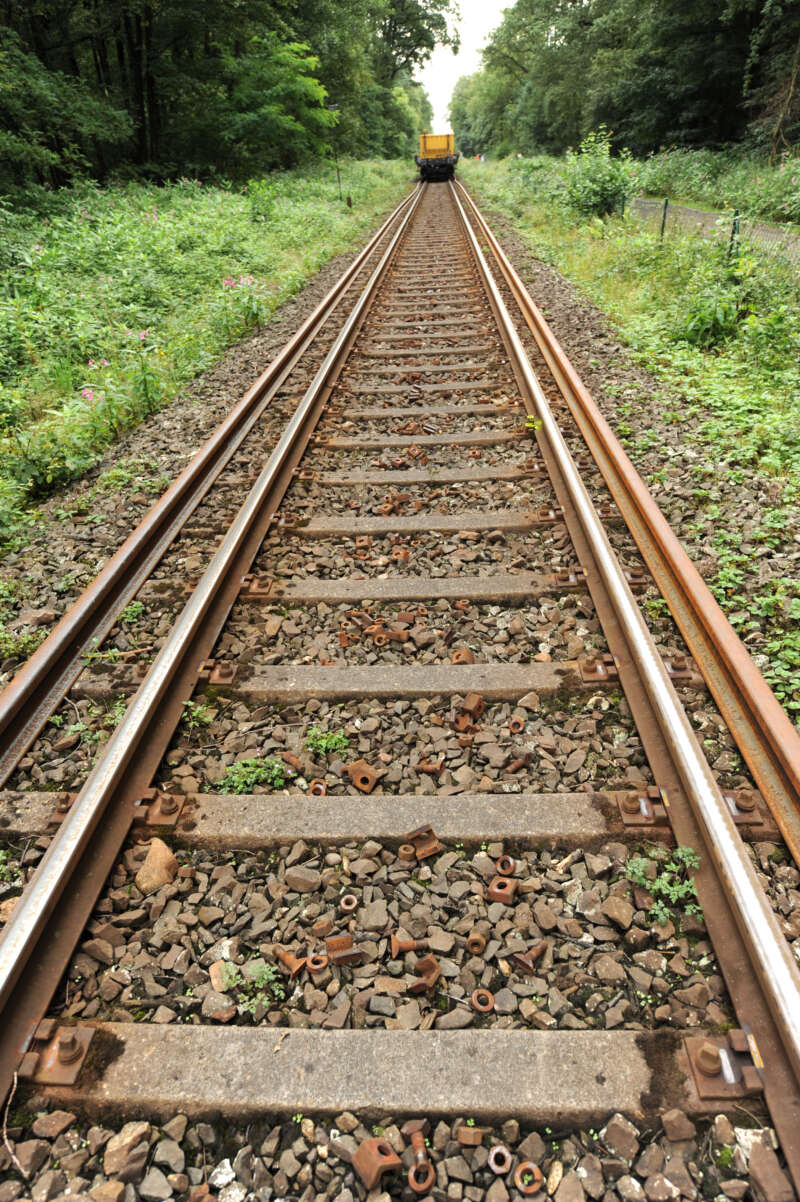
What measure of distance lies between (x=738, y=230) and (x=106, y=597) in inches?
343

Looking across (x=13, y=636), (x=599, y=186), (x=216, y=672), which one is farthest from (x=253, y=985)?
(x=599, y=186)

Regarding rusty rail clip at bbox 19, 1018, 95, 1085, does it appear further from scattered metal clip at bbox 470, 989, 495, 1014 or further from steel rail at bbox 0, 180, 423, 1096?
scattered metal clip at bbox 470, 989, 495, 1014

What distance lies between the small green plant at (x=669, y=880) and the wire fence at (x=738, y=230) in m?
8.47

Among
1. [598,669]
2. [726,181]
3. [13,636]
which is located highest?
[726,181]

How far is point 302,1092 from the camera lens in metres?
1.65

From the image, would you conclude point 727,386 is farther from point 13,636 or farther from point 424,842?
point 13,636

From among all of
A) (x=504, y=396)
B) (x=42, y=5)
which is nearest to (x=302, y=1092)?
(x=504, y=396)

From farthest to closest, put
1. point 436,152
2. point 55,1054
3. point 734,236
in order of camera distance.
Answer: point 436,152
point 734,236
point 55,1054

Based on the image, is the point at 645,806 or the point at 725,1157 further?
the point at 645,806

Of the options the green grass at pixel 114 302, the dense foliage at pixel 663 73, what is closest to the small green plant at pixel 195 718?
the green grass at pixel 114 302

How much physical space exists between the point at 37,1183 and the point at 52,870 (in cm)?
75

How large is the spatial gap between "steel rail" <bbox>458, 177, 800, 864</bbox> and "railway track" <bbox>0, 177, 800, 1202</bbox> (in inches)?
0.6

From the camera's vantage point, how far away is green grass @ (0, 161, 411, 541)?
5.73 m

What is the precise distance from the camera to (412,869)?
2184 millimetres
